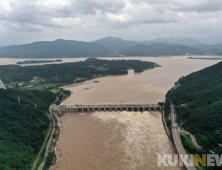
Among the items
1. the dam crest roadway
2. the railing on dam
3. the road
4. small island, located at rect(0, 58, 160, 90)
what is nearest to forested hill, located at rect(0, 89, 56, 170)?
the dam crest roadway

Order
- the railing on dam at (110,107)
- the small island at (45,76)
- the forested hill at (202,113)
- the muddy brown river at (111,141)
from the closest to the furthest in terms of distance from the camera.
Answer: the muddy brown river at (111,141), the forested hill at (202,113), the railing on dam at (110,107), the small island at (45,76)

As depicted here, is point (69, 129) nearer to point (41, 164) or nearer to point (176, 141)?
point (41, 164)

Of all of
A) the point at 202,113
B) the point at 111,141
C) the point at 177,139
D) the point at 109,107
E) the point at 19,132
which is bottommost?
the point at 111,141

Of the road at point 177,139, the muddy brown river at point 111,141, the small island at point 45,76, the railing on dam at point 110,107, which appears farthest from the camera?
the small island at point 45,76

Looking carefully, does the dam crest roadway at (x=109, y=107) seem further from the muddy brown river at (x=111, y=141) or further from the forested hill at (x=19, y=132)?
the forested hill at (x=19, y=132)

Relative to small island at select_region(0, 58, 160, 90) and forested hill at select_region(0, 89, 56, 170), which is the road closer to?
forested hill at select_region(0, 89, 56, 170)

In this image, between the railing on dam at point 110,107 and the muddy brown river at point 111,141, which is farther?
the railing on dam at point 110,107

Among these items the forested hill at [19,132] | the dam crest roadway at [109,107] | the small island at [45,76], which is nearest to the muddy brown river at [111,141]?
the dam crest roadway at [109,107]

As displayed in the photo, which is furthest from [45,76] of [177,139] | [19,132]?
[177,139]

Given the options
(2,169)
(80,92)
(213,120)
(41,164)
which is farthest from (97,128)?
(80,92)

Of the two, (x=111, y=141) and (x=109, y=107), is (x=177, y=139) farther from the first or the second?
(x=109, y=107)
